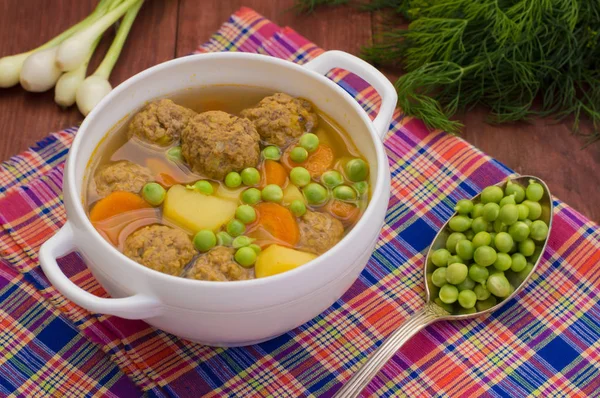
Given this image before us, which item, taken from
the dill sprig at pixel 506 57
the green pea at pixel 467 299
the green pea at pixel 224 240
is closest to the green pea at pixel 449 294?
the green pea at pixel 467 299

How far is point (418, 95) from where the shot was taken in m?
2.74

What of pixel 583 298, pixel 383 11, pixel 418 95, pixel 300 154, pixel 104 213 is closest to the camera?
pixel 104 213

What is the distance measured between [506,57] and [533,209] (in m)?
0.84

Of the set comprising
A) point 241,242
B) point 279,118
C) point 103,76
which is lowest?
point 103,76

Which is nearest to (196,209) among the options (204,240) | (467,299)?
(204,240)

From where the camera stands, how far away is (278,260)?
1.85m

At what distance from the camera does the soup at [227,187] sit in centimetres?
186

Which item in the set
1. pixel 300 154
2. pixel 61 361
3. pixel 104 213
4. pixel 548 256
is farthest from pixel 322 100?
pixel 61 361

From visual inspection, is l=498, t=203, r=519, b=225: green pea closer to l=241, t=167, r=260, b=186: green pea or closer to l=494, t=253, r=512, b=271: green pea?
l=494, t=253, r=512, b=271: green pea

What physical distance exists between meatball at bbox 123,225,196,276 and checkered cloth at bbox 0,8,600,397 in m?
0.42

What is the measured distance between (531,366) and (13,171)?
1819 millimetres

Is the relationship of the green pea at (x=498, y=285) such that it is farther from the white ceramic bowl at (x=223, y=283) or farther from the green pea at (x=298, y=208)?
the green pea at (x=298, y=208)

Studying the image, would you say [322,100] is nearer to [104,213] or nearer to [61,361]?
[104,213]

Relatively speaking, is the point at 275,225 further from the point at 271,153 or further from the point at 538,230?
the point at 538,230
